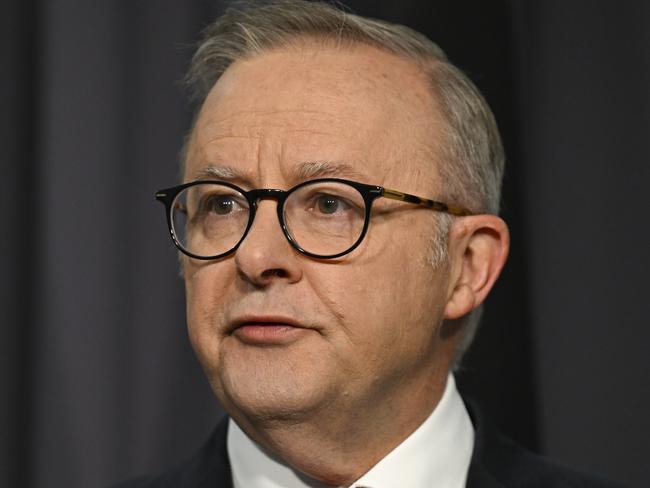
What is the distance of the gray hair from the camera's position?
188 centimetres

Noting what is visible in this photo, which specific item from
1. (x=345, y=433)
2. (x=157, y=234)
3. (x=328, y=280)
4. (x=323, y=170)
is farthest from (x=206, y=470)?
(x=157, y=234)

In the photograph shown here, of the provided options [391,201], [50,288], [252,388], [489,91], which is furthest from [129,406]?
[489,91]

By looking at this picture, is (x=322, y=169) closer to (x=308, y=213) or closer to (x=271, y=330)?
(x=308, y=213)

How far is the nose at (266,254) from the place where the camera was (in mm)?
1618

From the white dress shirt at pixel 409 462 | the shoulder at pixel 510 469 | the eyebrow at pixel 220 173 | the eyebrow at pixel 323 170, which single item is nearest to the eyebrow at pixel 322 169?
the eyebrow at pixel 323 170

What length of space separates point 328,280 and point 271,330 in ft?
0.43

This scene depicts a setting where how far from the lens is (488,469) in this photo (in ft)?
6.20

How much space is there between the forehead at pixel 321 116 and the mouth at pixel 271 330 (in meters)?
0.26

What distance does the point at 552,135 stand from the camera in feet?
8.39

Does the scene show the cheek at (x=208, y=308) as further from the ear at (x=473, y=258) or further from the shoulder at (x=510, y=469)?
the shoulder at (x=510, y=469)

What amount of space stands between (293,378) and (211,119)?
0.56 meters

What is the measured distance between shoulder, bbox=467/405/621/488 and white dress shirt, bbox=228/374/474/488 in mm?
30

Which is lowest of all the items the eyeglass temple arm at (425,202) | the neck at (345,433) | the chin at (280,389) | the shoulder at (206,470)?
the shoulder at (206,470)

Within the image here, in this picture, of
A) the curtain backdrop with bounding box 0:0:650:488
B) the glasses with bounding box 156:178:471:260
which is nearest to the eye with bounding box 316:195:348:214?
the glasses with bounding box 156:178:471:260
